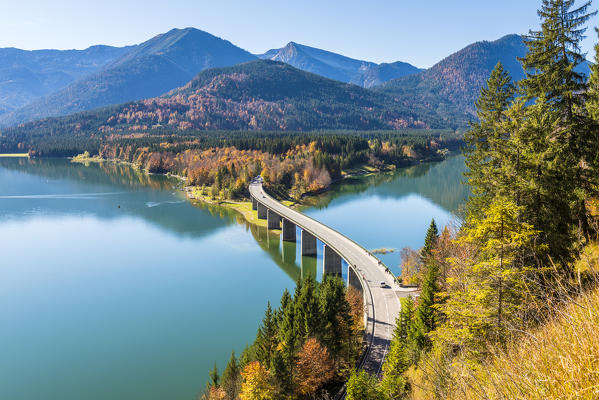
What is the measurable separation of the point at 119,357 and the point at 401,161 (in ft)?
512

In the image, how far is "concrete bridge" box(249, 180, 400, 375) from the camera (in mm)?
33281

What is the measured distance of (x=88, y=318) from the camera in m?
46.2

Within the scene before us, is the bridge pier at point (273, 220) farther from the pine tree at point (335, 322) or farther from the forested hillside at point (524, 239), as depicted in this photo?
the forested hillside at point (524, 239)

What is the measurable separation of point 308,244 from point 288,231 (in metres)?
10.3

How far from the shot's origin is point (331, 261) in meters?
57.8

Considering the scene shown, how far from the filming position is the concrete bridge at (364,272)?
33.3 m

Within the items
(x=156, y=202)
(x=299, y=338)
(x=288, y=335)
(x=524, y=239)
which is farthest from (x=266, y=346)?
(x=156, y=202)

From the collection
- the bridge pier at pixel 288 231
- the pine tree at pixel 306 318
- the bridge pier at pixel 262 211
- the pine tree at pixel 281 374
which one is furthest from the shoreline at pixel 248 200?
the pine tree at pixel 281 374

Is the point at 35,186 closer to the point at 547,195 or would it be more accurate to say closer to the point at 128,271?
the point at 128,271

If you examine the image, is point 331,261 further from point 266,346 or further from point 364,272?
point 266,346

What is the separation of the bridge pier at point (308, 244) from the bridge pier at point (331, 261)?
8952mm

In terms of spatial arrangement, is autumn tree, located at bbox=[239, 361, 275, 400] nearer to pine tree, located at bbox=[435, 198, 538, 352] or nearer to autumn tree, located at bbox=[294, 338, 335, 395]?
autumn tree, located at bbox=[294, 338, 335, 395]

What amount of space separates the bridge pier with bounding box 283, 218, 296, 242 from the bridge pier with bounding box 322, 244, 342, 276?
763 inches

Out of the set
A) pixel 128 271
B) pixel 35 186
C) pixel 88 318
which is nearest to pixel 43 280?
pixel 128 271
